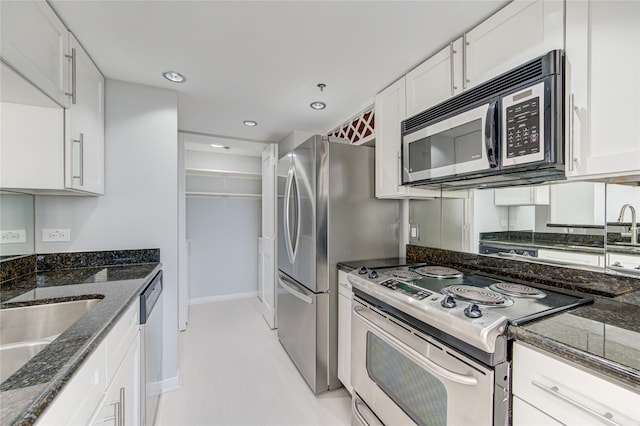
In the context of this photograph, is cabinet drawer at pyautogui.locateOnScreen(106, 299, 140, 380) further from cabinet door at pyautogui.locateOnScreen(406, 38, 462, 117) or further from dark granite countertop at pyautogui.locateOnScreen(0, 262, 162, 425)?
cabinet door at pyautogui.locateOnScreen(406, 38, 462, 117)

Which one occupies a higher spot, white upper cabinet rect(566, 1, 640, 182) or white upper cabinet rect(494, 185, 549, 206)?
white upper cabinet rect(566, 1, 640, 182)

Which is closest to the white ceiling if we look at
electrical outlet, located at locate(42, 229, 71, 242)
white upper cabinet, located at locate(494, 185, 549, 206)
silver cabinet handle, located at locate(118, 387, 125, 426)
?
white upper cabinet, located at locate(494, 185, 549, 206)

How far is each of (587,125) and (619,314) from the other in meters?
0.73

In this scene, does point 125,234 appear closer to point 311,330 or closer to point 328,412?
Result: point 311,330

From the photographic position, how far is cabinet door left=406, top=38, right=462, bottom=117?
58.9 inches

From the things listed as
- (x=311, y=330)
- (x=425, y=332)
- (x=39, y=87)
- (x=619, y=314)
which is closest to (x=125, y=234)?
(x=39, y=87)

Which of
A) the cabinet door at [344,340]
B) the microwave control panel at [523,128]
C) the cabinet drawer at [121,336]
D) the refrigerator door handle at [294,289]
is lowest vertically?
the cabinet door at [344,340]

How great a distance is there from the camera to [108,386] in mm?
996

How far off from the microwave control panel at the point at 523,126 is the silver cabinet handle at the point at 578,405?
823 mm

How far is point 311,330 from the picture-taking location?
209 centimetres

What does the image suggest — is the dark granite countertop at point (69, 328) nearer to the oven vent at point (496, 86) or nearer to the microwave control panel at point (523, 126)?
the microwave control panel at point (523, 126)

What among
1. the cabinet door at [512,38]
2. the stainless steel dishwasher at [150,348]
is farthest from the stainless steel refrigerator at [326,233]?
the stainless steel dishwasher at [150,348]

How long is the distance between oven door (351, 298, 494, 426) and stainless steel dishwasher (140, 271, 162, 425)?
122 cm

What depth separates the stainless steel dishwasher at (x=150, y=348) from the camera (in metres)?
1.46
